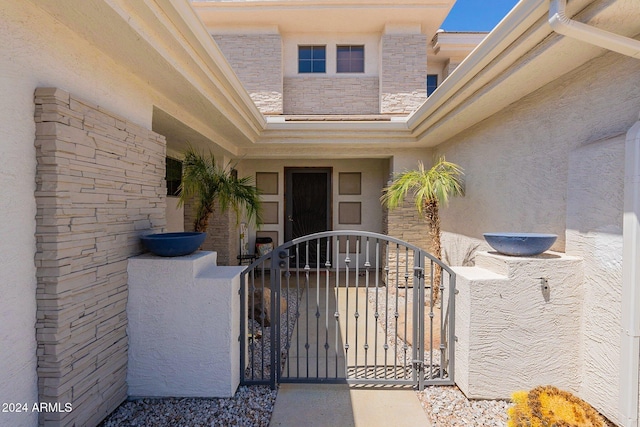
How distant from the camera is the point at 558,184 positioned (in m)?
3.05

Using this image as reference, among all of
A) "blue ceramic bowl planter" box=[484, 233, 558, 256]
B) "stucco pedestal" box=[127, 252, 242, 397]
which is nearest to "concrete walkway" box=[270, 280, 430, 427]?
"stucco pedestal" box=[127, 252, 242, 397]

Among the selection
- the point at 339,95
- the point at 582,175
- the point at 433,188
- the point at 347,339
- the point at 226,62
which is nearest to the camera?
the point at 582,175

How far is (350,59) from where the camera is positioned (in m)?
7.42

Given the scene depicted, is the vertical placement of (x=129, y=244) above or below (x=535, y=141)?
below

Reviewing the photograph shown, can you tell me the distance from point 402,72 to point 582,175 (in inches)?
218

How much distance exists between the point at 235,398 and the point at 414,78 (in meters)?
7.46

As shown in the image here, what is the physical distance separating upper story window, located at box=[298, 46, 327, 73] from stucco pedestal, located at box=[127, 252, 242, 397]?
6379mm

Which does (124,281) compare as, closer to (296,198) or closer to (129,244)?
(129,244)

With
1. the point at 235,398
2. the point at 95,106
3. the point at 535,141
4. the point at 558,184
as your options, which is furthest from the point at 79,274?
the point at 535,141

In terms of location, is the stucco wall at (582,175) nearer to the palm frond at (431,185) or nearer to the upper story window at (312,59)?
the palm frond at (431,185)

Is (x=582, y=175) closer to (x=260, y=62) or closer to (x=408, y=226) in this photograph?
(x=408, y=226)

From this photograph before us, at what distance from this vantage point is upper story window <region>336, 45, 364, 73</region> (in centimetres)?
740

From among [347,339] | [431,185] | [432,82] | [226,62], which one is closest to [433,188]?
[431,185]

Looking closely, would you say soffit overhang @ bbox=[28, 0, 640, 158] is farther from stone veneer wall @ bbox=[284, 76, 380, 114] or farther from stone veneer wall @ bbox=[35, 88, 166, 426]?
stone veneer wall @ bbox=[284, 76, 380, 114]
